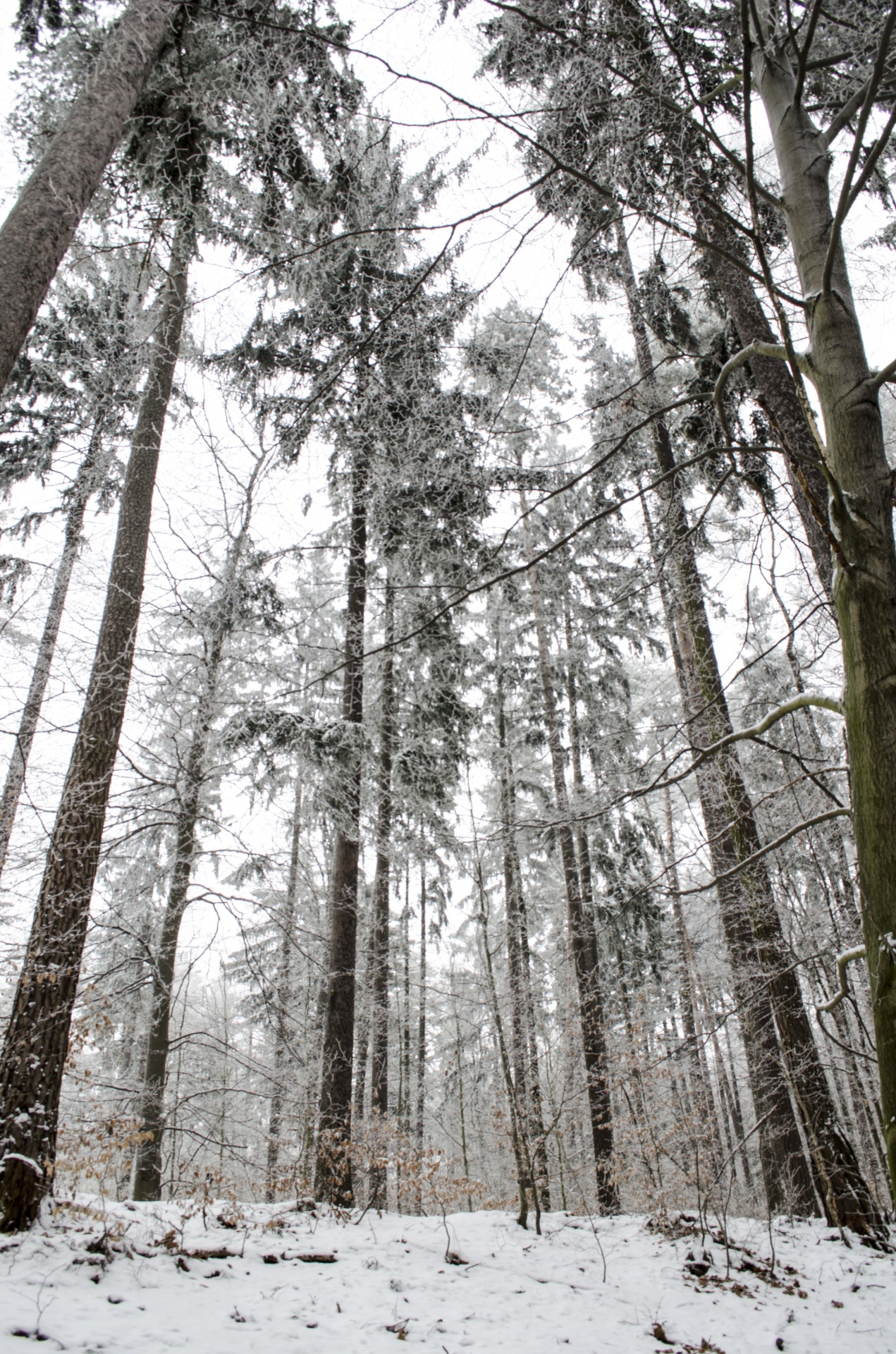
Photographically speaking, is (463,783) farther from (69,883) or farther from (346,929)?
(69,883)

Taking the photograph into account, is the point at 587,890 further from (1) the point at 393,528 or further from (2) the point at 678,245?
(2) the point at 678,245

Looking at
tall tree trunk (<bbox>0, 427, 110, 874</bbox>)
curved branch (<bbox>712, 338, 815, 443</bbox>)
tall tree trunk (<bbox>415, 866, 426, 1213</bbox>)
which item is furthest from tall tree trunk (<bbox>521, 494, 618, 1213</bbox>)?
tall tree trunk (<bbox>0, 427, 110, 874</bbox>)

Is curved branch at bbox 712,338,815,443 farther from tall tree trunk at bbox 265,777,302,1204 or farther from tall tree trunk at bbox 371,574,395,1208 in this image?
tall tree trunk at bbox 371,574,395,1208

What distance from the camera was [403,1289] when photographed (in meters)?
4.27

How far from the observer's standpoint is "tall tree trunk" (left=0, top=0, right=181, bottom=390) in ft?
11.5

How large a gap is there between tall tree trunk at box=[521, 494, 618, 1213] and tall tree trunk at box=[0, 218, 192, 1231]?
399cm

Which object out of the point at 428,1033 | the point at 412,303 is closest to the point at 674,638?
the point at 412,303

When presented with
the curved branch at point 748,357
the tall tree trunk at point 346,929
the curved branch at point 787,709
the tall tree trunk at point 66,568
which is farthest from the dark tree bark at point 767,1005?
the tall tree trunk at point 66,568

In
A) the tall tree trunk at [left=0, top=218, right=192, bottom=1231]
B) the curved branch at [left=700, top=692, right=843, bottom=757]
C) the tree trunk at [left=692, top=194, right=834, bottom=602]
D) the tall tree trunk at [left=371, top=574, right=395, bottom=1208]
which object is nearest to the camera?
the curved branch at [left=700, top=692, right=843, bottom=757]

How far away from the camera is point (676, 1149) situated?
6891 mm

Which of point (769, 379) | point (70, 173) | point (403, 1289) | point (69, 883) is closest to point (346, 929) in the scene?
point (69, 883)

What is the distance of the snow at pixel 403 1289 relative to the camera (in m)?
3.24

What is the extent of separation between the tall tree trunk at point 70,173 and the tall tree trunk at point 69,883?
757 mm

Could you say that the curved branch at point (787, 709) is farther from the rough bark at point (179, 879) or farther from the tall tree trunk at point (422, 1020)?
the tall tree trunk at point (422, 1020)
